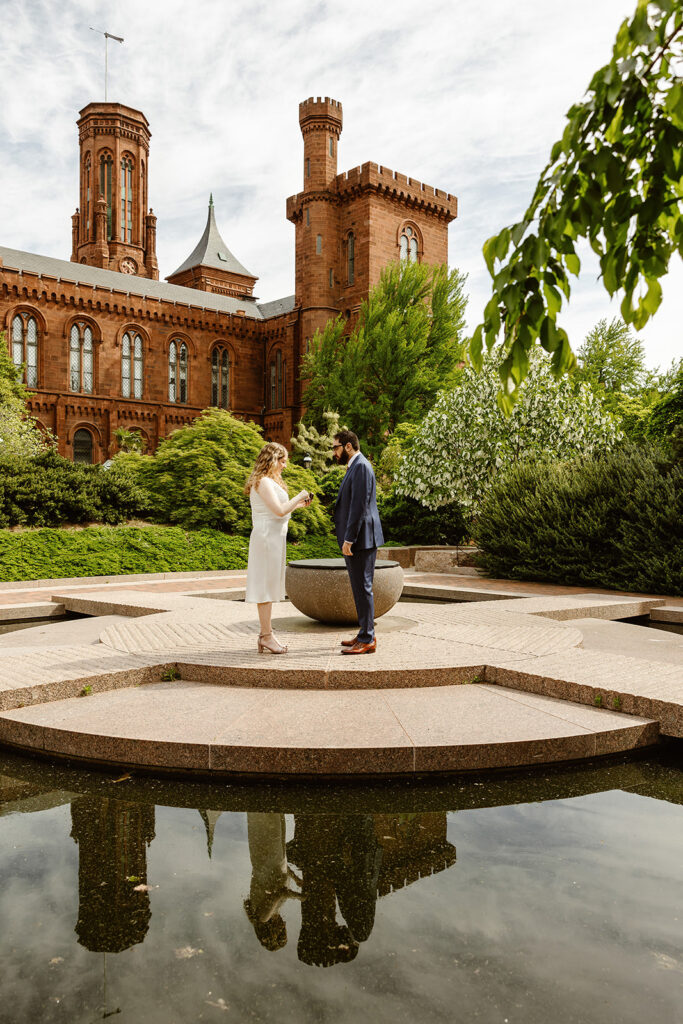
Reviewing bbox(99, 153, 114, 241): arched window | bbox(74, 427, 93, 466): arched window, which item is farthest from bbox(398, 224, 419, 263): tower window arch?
bbox(99, 153, 114, 241): arched window

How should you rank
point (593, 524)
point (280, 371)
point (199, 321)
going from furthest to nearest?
point (280, 371), point (199, 321), point (593, 524)

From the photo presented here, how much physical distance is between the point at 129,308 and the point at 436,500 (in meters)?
29.9

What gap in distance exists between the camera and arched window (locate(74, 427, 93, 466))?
42.6m

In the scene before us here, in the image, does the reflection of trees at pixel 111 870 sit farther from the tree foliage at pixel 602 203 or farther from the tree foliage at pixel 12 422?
the tree foliage at pixel 12 422

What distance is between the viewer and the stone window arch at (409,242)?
43.6 metres

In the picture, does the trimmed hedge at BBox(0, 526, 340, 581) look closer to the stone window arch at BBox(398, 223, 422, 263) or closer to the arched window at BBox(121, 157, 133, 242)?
the stone window arch at BBox(398, 223, 422, 263)

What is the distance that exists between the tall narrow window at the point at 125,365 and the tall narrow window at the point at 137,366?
35 cm

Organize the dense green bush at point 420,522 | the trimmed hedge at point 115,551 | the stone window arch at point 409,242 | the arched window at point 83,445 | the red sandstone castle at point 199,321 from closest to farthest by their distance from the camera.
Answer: the trimmed hedge at point 115,551, the dense green bush at point 420,522, the red sandstone castle at point 199,321, the arched window at point 83,445, the stone window arch at point 409,242

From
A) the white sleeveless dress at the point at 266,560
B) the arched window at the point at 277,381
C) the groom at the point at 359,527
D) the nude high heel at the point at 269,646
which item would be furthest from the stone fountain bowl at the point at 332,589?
the arched window at the point at 277,381

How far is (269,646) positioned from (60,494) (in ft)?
42.9

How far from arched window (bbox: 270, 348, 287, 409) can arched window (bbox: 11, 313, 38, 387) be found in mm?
14133

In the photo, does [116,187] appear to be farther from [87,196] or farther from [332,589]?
[332,589]

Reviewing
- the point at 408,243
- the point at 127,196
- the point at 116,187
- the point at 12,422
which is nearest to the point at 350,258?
the point at 408,243

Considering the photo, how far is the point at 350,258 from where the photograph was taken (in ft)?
141
